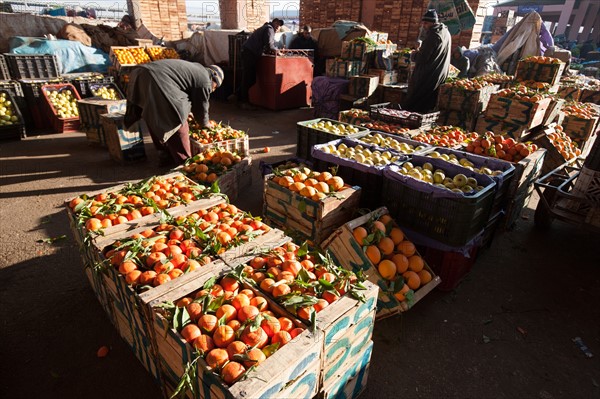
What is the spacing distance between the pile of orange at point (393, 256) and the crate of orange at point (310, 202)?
45cm

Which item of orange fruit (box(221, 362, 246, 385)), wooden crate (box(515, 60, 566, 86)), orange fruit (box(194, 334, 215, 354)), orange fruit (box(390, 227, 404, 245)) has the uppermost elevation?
wooden crate (box(515, 60, 566, 86))

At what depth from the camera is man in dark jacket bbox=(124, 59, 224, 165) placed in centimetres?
626

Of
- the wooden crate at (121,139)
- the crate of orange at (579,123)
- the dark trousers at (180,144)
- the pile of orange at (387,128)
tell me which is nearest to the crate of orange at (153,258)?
the dark trousers at (180,144)

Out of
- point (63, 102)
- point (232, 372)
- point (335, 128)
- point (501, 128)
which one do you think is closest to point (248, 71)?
point (63, 102)

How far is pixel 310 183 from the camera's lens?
434 cm

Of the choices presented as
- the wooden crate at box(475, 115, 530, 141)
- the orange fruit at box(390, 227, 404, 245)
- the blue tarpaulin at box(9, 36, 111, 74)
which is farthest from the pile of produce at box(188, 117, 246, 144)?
the blue tarpaulin at box(9, 36, 111, 74)

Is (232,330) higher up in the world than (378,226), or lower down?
higher up

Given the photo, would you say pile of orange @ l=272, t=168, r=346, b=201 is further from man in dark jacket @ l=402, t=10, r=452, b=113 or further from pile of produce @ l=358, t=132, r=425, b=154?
man in dark jacket @ l=402, t=10, r=452, b=113

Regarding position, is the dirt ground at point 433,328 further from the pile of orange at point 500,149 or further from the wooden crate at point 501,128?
the wooden crate at point 501,128

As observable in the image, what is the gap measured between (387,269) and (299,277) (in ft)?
4.35

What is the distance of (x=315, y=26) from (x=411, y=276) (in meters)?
20.0

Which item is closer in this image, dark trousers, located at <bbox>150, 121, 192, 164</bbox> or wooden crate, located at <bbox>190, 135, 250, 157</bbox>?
wooden crate, located at <bbox>190, 135, 250, 157</bbox>

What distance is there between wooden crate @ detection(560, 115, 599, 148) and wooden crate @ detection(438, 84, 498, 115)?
7.26 feet

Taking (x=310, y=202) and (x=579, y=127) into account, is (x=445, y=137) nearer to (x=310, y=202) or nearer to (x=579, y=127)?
(x=310, y=202)
